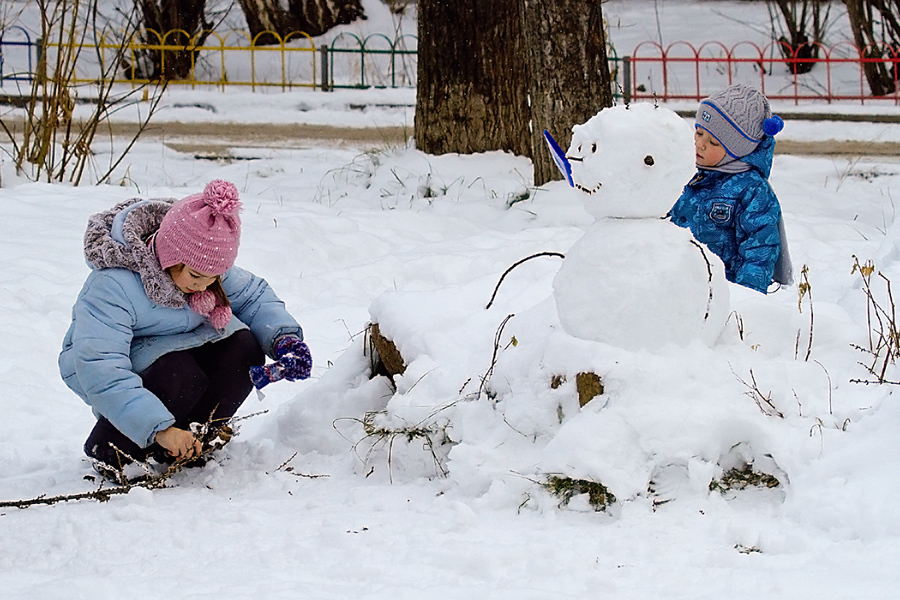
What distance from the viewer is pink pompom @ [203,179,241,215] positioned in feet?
8.82

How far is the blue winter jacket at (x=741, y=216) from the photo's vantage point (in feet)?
11.8

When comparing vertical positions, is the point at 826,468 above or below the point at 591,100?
below

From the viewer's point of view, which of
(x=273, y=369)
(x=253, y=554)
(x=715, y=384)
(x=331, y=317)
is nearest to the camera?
(x=253, y=554)

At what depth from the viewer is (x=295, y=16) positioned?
15.7 metres

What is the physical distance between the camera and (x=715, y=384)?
7.48 feet

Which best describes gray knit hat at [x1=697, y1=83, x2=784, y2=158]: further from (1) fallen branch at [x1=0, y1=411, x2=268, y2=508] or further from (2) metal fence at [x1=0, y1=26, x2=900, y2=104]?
(2) metal fence at [x1=0, y1=26, x2=900, y2=104]

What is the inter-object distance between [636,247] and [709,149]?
1602mm

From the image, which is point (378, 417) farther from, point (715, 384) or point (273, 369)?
point (715, 384)

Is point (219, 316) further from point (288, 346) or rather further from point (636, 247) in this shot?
point (636, 247)

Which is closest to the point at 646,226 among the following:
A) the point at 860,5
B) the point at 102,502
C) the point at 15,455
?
the point at 102,502

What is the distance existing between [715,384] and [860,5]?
463 inches

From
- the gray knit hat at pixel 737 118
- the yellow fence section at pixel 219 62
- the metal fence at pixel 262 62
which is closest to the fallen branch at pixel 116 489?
the gray knit hat at pixel 737 118

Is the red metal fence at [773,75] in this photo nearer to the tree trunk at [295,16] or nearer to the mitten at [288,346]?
the tree trunk at [295,16]

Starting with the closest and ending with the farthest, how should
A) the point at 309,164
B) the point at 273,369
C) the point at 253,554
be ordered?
the point at 253,554 → the point at 273,369 → the point at 309,164
